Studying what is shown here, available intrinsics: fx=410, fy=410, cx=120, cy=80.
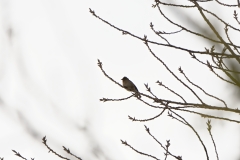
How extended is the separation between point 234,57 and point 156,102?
29.4 inches

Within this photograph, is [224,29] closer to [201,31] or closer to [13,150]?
[201,31]

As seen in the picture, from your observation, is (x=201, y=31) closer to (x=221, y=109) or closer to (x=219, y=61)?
(x=219, y=61)

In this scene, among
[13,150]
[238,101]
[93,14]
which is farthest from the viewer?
[93,14]

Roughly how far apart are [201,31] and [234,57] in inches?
13.4

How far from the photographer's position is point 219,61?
3.44 metres

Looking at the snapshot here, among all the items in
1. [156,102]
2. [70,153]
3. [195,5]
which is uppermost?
[195,5]

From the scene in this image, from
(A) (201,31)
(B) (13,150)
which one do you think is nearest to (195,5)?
(A) (201,31)

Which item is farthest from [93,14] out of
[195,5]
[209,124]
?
[209,124]

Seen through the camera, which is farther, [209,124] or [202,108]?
[209,124]

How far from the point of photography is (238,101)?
3.13 meters

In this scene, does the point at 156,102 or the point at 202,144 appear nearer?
the point at 156,102

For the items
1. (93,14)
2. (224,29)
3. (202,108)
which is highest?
(224,29)

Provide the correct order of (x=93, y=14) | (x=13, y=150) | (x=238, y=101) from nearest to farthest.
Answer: (x=238, y=101) → (x=13, y=150) → (x=93, y=14)

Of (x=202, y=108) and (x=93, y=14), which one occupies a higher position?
(x=93, y=14)
